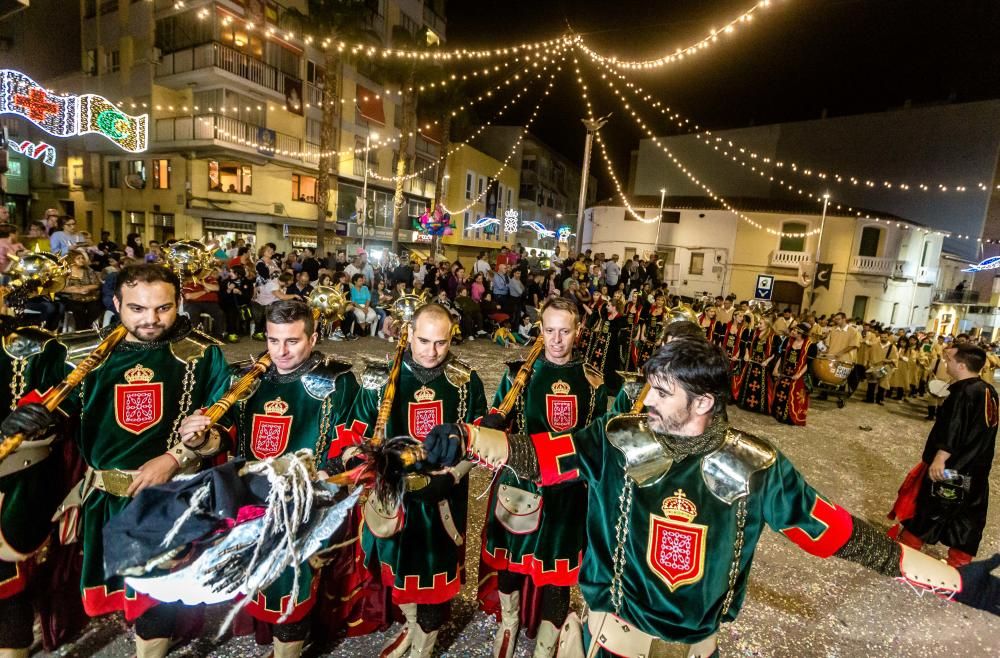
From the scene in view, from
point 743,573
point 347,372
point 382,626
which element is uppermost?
point 347,372

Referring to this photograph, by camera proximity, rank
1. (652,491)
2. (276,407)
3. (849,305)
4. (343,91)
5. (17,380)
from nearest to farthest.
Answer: (652,491)
(17,380)
(276,407)
(343,91)
(849,305)

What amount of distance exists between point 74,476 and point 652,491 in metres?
3.55

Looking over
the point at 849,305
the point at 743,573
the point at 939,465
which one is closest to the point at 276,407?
the point at 743,573

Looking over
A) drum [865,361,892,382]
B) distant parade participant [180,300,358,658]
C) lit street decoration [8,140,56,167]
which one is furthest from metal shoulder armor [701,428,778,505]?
lit street decoration [8,140,56,167]

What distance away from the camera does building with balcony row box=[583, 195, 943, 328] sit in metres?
30.2

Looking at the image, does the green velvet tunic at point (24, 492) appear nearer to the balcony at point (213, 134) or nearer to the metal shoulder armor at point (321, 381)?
the metal shoulder armor at point (321, 381)

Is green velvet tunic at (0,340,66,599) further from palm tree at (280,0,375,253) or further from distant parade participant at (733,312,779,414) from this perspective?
palm tree at (280,0,375,253)

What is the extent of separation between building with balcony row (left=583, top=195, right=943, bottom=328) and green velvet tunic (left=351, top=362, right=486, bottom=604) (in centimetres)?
2977

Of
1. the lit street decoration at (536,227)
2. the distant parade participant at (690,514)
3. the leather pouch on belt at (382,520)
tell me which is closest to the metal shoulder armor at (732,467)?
the distant parade participant at (690,514)

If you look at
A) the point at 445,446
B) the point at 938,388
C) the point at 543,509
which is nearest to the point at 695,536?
the point at 445,446

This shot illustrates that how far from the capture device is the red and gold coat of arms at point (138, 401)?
8.78 ft

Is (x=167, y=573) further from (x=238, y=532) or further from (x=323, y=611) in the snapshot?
(x=323, y=611)

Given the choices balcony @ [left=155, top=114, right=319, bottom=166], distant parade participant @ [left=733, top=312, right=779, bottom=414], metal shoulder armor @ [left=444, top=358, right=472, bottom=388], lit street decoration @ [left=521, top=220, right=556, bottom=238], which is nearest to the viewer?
metal shoulder armor @ [left=444, top=358, right=472, bottom=388]

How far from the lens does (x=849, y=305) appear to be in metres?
31.0
